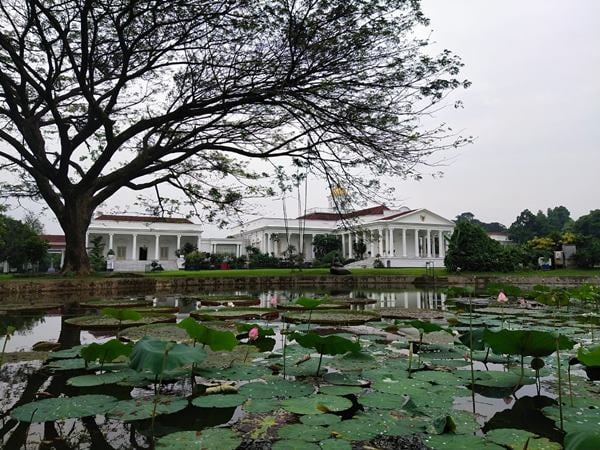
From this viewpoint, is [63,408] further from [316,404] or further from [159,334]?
[159,334]

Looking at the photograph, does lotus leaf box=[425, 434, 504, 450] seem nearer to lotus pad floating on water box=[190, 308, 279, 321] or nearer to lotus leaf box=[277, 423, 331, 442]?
lotus leaf box=[277, 423, 331, 442]

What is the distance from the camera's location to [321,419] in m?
1.74

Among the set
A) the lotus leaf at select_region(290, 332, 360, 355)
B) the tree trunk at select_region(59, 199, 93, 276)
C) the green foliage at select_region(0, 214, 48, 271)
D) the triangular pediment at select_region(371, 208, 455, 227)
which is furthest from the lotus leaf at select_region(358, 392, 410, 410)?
the triangular pediment at select_region(371, 208, 455, 227)

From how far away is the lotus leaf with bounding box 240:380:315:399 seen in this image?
6.86ft

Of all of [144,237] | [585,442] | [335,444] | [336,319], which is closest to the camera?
[585,442]

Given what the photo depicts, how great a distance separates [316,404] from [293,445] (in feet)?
1.41

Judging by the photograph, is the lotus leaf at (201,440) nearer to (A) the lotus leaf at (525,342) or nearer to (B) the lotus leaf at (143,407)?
(B) the lotus leaf at (143,407)

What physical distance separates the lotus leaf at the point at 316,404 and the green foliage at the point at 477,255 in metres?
21.9

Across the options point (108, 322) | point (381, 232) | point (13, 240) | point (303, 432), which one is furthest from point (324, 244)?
point (303, 432)

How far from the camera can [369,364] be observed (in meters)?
2.72

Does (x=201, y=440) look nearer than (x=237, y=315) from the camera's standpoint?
Yes

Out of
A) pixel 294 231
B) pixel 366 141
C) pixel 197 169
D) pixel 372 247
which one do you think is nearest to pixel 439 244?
pixel 372 247

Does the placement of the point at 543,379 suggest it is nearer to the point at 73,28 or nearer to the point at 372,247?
the point at 73,28

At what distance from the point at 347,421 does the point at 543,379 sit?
1.58 metres
